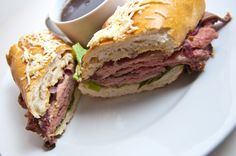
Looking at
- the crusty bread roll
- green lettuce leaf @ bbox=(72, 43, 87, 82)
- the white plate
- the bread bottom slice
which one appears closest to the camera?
the white plate

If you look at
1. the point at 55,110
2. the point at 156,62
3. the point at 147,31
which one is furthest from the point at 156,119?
the point at 55,110

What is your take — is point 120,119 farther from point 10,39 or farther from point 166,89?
point 10,39

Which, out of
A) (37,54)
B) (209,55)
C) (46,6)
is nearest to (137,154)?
(209,55)

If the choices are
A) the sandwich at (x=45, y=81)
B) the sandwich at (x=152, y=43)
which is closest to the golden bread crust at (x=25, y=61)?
the sandwich at (x=45, y=81)

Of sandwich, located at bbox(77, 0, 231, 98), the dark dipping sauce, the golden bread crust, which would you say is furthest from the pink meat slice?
the dark dipping sauce

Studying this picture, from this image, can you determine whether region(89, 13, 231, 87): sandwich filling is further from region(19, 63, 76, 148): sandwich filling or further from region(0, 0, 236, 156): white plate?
region(19, 63, 76, 148): sandwich filling

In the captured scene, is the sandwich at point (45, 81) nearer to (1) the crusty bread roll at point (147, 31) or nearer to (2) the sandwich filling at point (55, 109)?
(2) the sandwich filling at point (55, 109)

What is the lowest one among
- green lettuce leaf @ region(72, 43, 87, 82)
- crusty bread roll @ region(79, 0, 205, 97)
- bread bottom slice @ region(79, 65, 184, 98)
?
bread bottom slice @ region(79, 65, 184, 98)
